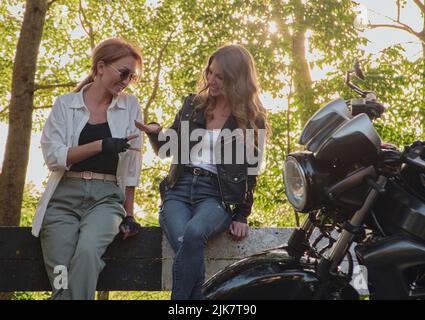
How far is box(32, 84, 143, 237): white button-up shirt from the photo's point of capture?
305 cm

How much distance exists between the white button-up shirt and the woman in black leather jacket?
0.17 metres

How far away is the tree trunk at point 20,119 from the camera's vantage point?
6.22 meters

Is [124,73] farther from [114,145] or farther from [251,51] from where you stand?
[251,51]

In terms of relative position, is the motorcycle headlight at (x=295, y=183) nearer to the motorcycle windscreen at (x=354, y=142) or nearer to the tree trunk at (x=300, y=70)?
the motorcycle windscreen at (x=354, y=142)

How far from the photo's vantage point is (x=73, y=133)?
Answer: 10.5 ft

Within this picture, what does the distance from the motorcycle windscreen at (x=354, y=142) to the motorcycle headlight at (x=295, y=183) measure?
0.31 ft

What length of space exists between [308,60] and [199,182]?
7.37 m

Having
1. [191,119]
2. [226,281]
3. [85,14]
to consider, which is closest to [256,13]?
[85,14]

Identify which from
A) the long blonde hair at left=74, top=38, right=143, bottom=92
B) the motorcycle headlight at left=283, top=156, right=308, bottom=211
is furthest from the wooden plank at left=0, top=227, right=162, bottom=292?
the motorcycle headlight at left=283, top=156, right=308, bottom=211

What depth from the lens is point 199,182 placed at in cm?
316

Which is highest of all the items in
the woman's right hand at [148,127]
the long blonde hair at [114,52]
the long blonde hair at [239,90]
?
the long blonde hair at [114,52]

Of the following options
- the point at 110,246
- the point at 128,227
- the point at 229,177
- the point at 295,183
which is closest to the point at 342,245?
the point at 295,183

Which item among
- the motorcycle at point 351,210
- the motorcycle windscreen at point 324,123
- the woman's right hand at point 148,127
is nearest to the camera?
the motorcycle at point 351,210

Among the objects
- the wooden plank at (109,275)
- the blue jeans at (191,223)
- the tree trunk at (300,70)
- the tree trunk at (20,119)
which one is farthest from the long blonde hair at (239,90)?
the tree trunk at (300,70)
